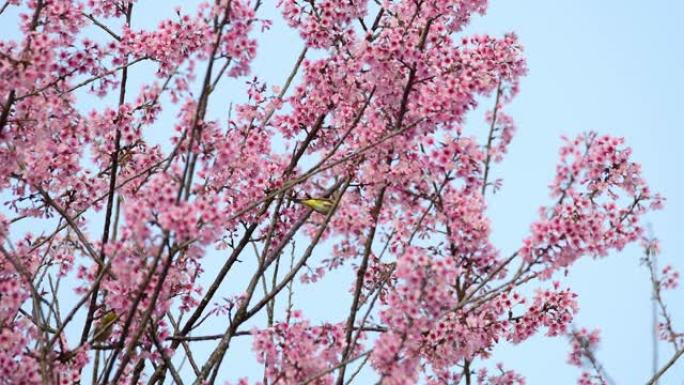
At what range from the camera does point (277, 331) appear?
5105 millimetres

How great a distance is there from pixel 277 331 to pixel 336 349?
0.35 meters

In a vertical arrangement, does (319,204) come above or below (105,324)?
above

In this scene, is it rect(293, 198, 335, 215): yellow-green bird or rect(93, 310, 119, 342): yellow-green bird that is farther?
rect(293, 198, 335, 215): yellow-green bird

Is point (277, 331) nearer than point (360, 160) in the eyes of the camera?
Yes

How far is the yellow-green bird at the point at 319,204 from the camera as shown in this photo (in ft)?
20.1

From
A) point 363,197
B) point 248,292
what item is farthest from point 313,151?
point 248,292

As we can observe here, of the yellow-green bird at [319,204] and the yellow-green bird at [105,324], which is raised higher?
the yellow-green bird at [319,204]

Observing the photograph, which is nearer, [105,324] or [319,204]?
[105,324]

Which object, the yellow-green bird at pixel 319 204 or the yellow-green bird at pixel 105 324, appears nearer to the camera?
the yellow-green bird at pixel 105 324

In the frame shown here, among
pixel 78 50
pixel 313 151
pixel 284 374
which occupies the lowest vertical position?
pixel 284 374

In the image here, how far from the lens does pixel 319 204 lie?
20.2ft

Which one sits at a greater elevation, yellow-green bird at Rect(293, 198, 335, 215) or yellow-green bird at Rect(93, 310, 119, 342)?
yellow-green bird at Rect(293, 198, 335, 215)

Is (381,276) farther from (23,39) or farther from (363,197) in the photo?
(23,39)

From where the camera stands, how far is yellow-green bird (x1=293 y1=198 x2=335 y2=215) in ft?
20.1
